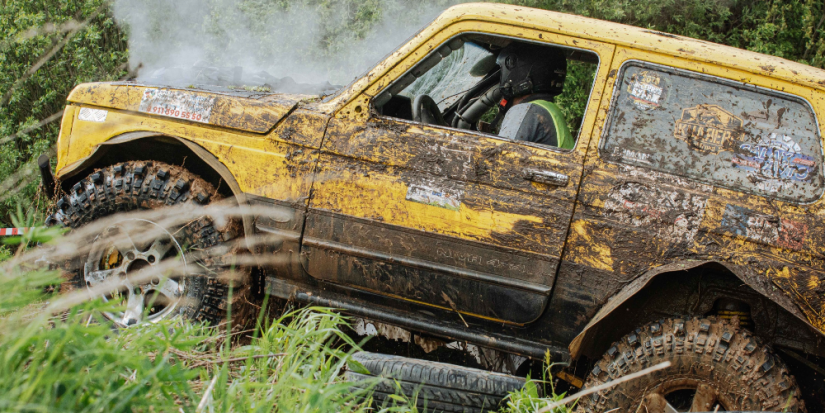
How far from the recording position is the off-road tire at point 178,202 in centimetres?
300

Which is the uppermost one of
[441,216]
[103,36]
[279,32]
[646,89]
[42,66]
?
[279,32]

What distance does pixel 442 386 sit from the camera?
8.65 ft

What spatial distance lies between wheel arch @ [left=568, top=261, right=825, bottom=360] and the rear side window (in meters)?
0.40

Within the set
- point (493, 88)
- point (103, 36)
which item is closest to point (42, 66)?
point (103, 36)

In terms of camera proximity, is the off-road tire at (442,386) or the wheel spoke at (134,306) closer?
the off-road tire at (442,386)

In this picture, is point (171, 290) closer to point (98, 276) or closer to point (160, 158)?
point (98, 276)

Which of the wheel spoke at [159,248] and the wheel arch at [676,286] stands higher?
the wheel arch at [676,286]

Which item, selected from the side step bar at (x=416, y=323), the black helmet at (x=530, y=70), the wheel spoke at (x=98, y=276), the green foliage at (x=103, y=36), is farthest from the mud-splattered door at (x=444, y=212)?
the green foliage at (x=103, y=36)

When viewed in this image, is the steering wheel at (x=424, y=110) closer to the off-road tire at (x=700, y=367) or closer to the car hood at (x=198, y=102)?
the car hood at (x=198, y=102)

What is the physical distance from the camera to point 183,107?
301 cm

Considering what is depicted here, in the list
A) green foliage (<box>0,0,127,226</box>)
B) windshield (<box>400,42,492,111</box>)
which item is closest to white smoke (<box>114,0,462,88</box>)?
green foliage (<box>0,0,127,226</box>)

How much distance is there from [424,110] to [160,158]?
1619 mm

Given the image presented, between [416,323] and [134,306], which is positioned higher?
[416,323]

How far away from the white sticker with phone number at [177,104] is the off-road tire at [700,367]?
2430 millimetres
